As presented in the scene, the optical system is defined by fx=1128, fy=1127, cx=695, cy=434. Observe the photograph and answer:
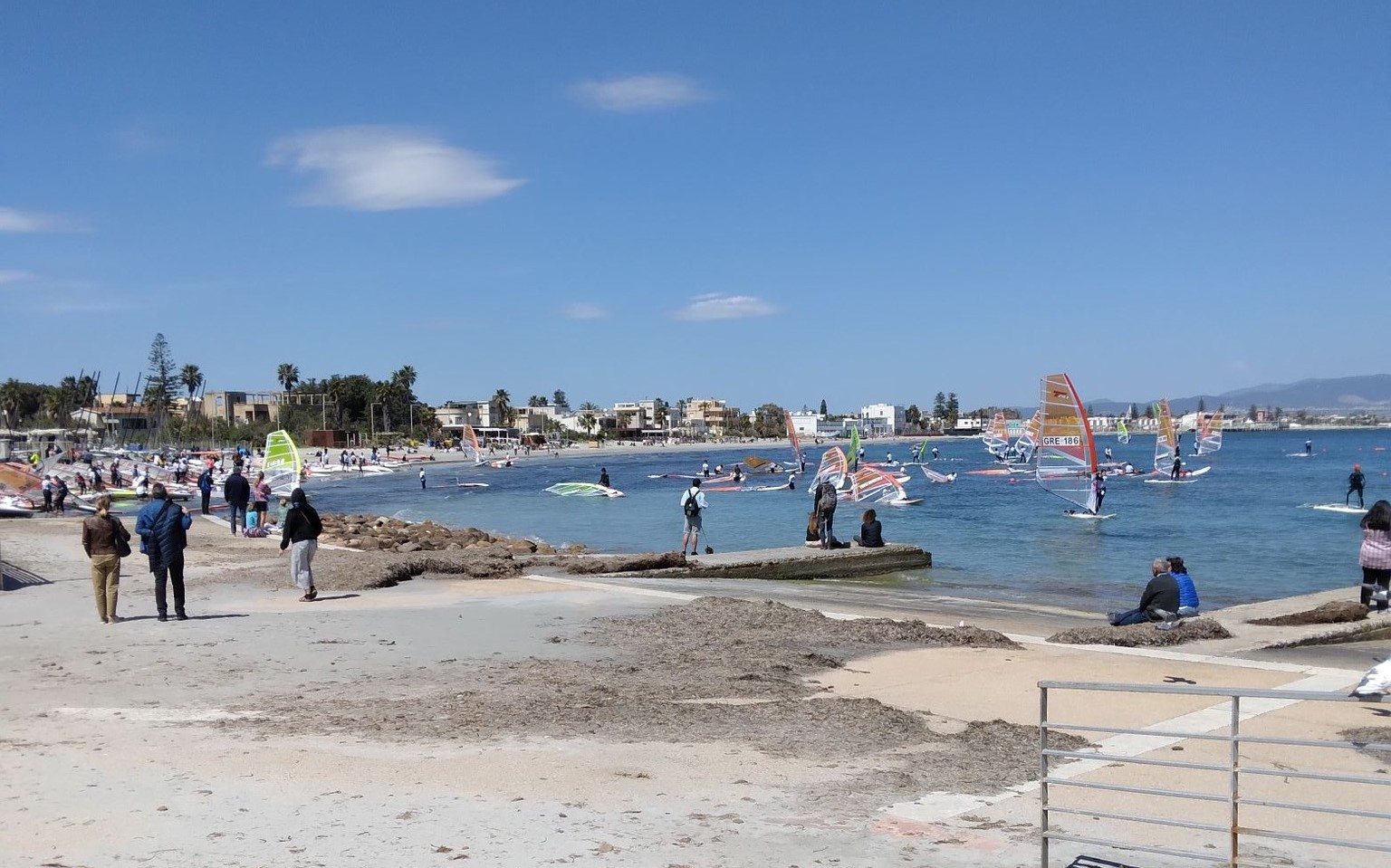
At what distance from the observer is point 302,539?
1452cm

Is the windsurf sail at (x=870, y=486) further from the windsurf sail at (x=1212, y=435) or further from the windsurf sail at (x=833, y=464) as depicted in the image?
the windsurf sail at (x=1212, y=435)

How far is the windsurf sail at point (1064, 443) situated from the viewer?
32094 millimetres

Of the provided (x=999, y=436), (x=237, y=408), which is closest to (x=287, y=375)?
(x=237, y=408)

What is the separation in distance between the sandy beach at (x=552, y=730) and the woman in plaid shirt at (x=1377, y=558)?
2.54 metres

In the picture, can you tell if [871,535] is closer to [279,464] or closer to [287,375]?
[279,464]

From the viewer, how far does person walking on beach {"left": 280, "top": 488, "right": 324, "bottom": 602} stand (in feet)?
47.4

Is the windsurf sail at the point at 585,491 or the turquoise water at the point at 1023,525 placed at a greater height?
the windsurf sail at the point at 585,491

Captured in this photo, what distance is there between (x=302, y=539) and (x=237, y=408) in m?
156

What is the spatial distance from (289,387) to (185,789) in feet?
531

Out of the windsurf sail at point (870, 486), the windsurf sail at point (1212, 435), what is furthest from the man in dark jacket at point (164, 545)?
the windsurf sail at point (1212, 435)

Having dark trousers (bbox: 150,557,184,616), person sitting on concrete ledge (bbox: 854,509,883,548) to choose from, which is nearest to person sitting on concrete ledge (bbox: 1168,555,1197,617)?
person sitting on concrete ledge (bbox: 854,509,883,548)

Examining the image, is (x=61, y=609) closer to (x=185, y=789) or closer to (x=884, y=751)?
(x=185, y=789)

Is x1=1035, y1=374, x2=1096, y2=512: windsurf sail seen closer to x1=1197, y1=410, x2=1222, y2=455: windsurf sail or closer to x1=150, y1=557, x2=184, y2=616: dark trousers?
x1=150, y1=557, x2=184, y2=616: dark trousers

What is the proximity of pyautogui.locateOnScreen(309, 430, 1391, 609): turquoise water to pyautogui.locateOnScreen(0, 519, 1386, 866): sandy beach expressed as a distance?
35.3ft
